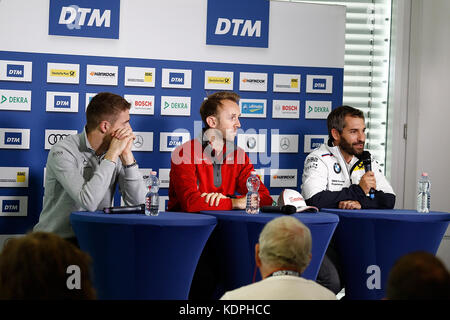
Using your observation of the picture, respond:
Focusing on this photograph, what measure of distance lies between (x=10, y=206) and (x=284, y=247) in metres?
3.11

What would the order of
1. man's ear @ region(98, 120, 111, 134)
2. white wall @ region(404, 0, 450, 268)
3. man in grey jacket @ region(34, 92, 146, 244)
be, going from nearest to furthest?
1. man in grey jacket @ region(34, 92, 146, 244)
2. man's ear @ region(98, 120, 111, 134)
3. white wall @ region(404, 0, 450, 268)

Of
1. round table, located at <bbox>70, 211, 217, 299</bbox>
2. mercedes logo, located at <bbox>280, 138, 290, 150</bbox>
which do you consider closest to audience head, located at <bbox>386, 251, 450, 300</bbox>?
round table, located at <bbox>70, 211, 217, 299</bbox>

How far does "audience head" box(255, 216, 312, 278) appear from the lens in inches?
84.0

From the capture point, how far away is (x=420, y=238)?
388cm

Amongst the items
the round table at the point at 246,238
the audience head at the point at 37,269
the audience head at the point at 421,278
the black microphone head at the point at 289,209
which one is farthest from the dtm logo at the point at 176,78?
the audience head at the point at 421,278

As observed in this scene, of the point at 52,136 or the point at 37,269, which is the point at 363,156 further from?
the point at 37,269

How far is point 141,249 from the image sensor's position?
3.29 meters

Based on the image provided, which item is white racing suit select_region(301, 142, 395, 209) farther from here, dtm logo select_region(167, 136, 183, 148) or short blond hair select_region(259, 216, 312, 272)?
short blond hair select_region(259, 216, 312, 272)

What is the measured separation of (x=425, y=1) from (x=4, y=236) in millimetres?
4336

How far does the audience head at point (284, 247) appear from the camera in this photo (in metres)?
2.13

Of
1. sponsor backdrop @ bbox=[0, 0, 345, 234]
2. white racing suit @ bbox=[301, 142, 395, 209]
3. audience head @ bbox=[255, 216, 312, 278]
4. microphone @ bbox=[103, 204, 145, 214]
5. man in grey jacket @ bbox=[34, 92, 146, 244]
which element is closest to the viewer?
audience head @ bbox=[255, 216, 312, 278]

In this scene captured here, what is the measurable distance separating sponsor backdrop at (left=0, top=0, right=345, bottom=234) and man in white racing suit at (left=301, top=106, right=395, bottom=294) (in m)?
0.53

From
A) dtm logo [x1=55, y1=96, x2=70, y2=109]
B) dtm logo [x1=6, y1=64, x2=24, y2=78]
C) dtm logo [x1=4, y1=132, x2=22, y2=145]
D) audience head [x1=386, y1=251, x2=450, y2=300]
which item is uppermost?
dtm logo [x1=6, y1=64, x2=24, y2=78]

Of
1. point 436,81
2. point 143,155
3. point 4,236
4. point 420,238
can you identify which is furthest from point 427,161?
point 4,236
